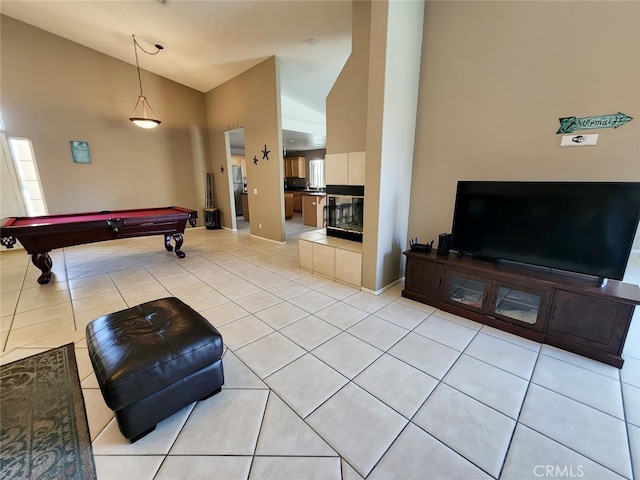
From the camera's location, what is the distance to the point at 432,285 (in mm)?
2756

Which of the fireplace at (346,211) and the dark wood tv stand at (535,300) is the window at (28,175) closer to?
the fireplace at (346,211)

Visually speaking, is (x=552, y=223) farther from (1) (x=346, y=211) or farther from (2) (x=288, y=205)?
(2) (x=288, y=205)

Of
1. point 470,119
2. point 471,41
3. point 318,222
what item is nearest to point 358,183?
point 470,119

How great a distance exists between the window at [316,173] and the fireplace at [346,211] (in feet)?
24.8

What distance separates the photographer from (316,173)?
11352mm

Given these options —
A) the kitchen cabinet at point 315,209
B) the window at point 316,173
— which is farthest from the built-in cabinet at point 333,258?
the window at point 316,173

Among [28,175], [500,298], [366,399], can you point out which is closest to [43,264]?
[28,175]

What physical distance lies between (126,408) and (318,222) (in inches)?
242

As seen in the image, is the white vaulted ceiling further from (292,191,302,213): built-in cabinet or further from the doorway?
(292,191,302,213): built-in cabinet

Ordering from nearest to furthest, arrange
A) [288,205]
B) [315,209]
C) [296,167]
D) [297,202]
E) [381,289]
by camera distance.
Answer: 1. [381,289]
2. [315,209]
3. [288,205]
4. [297,202]
5. [296,167]

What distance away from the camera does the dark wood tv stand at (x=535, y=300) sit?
190 cm

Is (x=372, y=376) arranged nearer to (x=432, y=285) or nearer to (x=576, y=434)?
(x=576, y=434)

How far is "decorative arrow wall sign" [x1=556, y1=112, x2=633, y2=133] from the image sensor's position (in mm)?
2029

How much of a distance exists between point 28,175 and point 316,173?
27.8ft
